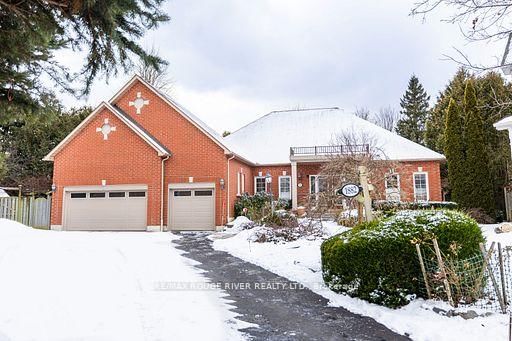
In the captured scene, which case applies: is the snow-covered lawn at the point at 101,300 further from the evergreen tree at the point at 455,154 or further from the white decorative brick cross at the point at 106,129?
the evergreen tree at the point at 455,154

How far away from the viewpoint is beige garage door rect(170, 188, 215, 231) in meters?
16.5

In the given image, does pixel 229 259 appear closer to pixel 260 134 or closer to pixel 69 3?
pixel 69 3

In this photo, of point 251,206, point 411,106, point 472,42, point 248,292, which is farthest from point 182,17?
point 411,106

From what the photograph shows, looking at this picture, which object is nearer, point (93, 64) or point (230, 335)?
point (93, 64)

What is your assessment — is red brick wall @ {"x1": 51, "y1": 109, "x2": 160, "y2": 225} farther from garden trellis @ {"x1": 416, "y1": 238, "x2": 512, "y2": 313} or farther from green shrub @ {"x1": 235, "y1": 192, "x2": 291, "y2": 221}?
garden trellis @ {"x1": 416, "y1": 238, "x2": 512, "y2": 313}

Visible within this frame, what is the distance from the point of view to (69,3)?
3465 millimetres

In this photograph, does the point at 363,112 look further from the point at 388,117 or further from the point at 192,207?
the point at 192,207

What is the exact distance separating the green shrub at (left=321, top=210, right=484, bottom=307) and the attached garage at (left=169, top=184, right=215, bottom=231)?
11.0m

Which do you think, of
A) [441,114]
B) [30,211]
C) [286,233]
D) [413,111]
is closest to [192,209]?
[286,233]

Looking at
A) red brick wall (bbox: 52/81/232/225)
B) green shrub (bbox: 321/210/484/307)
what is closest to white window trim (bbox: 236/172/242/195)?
red brick wall (bbox: 52/81/232/225)

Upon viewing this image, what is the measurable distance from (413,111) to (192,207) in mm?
31890

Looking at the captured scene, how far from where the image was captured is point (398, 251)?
551 centimetres

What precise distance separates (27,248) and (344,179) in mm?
9870

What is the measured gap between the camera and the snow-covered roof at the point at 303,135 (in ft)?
65.7
